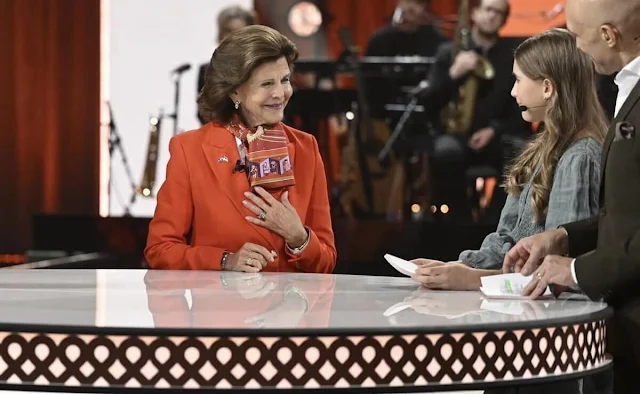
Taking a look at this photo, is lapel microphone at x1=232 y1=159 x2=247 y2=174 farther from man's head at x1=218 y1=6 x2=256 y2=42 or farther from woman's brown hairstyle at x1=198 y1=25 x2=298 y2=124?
man's head at x1=218 y1=6 x2=256 y2=42

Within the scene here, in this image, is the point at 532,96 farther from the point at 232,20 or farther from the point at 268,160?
the point at 232,20

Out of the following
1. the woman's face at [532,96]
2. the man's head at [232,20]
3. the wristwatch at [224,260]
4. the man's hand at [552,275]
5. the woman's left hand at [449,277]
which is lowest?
the wristwatch at [224,260]

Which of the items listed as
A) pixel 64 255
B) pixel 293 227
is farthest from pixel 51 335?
pixel 64 255

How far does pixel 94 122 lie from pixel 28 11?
1.07m

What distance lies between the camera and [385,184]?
766 cm

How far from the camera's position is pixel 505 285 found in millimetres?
2342

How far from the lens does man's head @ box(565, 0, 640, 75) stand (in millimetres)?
2154

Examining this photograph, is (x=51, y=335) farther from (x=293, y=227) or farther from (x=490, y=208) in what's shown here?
(x=490, y=208)

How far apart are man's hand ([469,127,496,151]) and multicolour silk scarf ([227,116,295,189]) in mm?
3788

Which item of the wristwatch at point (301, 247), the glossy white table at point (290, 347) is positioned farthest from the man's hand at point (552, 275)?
the wristwatch at point (301, 247)

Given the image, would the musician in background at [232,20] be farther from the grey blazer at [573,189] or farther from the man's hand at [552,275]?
the man's hand at [552,275]

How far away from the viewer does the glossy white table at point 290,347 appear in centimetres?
177

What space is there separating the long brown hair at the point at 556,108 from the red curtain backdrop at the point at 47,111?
21.0 ft

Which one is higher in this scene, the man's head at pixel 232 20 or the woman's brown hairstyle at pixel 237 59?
the man's head at pixel 232 20
